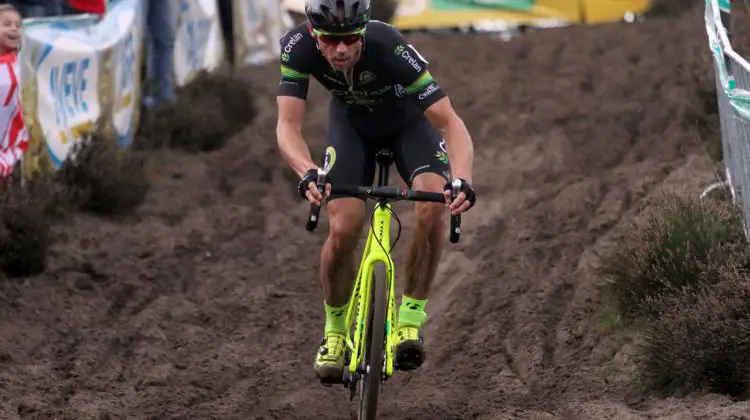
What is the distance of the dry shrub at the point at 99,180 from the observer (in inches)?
391

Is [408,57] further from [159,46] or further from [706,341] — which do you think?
[159,46]

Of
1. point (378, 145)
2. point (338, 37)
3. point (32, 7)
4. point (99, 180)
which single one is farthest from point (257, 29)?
point (338, 37)

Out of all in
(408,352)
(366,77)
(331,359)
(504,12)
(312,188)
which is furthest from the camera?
(504,12)

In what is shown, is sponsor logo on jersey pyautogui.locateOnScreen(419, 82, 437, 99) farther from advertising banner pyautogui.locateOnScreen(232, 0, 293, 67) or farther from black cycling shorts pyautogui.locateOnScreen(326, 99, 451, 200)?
advertising banner pyautogui.locateOnScreen(232, 0, 293, 67)

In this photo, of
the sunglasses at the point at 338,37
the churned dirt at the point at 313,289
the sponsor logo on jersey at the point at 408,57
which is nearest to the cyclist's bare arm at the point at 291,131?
the sunglasses at the point at 338,37

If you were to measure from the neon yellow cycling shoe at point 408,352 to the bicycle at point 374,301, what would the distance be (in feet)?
0.26

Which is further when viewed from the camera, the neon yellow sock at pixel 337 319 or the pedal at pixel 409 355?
the neon yellow sock at pixel 337 319

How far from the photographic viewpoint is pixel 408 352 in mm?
5879

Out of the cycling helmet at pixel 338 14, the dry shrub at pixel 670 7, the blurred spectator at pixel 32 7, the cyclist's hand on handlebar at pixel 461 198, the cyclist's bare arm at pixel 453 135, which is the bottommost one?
the cyclist's hand on handlebar at pixel 461 198

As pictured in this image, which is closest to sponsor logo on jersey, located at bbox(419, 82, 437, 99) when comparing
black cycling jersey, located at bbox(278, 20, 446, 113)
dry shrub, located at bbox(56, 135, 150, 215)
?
black cycling jersey, located at bbox(278, 20, 446, 113)

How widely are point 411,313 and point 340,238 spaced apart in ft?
1.84

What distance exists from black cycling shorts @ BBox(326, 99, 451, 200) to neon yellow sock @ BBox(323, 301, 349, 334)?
676 millimetres

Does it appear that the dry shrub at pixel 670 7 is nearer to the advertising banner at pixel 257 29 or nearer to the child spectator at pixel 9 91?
the advertising banner at pixel 257 29

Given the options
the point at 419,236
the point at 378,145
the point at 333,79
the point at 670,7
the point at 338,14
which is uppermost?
the point at 670,7
